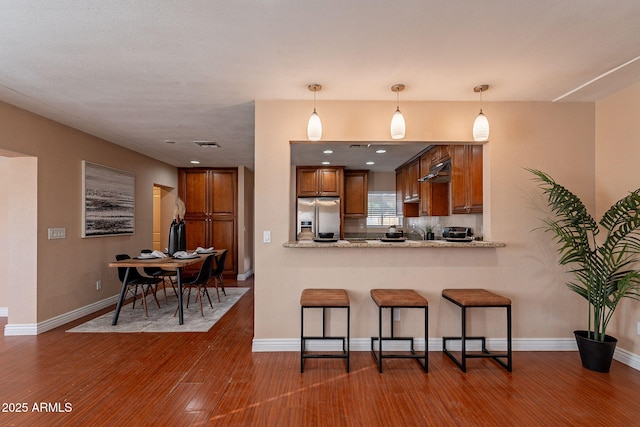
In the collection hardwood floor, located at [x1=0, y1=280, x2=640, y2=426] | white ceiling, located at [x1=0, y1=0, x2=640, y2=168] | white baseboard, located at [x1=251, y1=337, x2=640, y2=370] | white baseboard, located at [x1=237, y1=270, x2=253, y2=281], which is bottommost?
white baseboard, located at [x1=237, y1=270, x2=253, y2=281]

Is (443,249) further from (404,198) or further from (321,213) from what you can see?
(321,213)

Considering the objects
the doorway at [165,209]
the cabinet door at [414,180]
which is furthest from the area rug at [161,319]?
the cabinet door at [414,180]

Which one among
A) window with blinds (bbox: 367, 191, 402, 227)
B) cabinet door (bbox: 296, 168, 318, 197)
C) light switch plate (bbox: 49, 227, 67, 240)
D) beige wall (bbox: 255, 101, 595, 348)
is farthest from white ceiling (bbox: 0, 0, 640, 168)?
window with blinds (bbox: 367, 191, 402, 227)

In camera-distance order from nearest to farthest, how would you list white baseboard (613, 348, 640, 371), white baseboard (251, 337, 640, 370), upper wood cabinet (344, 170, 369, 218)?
1. white baseboard (613, 348, 640, 371)
2. white baseboard (251, 337, 640, 370)
3. upper wood cabinet (344, 170, 369, 218)

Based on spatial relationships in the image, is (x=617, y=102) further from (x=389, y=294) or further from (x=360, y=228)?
(x=360, y=228)

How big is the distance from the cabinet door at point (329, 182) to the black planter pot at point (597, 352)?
443 cm

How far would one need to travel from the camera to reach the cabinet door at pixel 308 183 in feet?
21.4

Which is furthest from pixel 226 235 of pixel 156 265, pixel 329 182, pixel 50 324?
pixel 50 324

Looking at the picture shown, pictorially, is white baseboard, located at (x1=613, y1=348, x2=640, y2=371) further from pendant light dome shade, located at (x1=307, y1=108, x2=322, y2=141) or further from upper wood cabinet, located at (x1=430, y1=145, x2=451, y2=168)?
pendant light dome shade, located at (x1=307, y1=108, x2=322, y2=141)

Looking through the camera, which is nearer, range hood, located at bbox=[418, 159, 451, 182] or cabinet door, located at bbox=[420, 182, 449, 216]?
range hood, located at bbox=[418, 159, 451, 182]

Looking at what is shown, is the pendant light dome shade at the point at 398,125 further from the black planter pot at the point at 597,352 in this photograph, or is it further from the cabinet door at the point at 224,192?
the cabinet door at the point at 224,192

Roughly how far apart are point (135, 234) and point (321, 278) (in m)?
3.90

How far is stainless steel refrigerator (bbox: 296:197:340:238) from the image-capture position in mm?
6375

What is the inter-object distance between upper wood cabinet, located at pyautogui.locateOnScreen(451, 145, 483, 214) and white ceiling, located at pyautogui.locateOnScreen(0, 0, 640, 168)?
69cm
